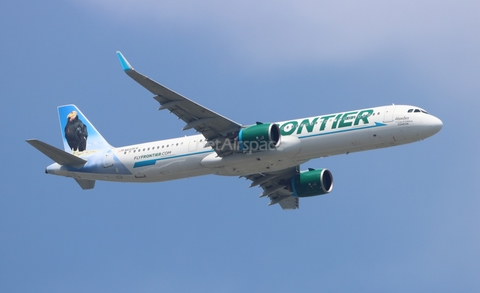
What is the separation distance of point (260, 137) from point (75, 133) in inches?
730

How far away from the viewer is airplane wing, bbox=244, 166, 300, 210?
59.4 metres

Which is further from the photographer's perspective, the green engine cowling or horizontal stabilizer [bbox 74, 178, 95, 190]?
horizontal stabilizer [bbox 74, 178, 95, 190]

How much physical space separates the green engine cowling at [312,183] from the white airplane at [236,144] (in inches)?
3.2

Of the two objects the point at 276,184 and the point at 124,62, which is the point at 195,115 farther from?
the point at 276,184

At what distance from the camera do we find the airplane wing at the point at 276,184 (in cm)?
5944

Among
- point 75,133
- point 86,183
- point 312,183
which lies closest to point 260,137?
point 312,183

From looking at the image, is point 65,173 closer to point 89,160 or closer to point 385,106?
point 89,160

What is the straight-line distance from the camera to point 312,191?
193 feet

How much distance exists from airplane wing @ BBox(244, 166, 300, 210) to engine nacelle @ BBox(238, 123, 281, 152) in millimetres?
8632

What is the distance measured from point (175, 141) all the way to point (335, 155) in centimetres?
1149

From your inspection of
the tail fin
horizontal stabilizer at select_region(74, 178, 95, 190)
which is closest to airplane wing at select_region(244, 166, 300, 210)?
the tail fin

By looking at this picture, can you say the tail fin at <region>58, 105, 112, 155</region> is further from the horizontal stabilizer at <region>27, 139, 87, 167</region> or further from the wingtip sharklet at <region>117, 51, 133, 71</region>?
the wingtip sharklet at <region>117, 51, 133, 71</region>

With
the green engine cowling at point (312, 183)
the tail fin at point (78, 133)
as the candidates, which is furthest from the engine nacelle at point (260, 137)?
the tail fin at point (78, 133)

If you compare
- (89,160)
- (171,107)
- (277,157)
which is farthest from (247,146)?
(89,160)
